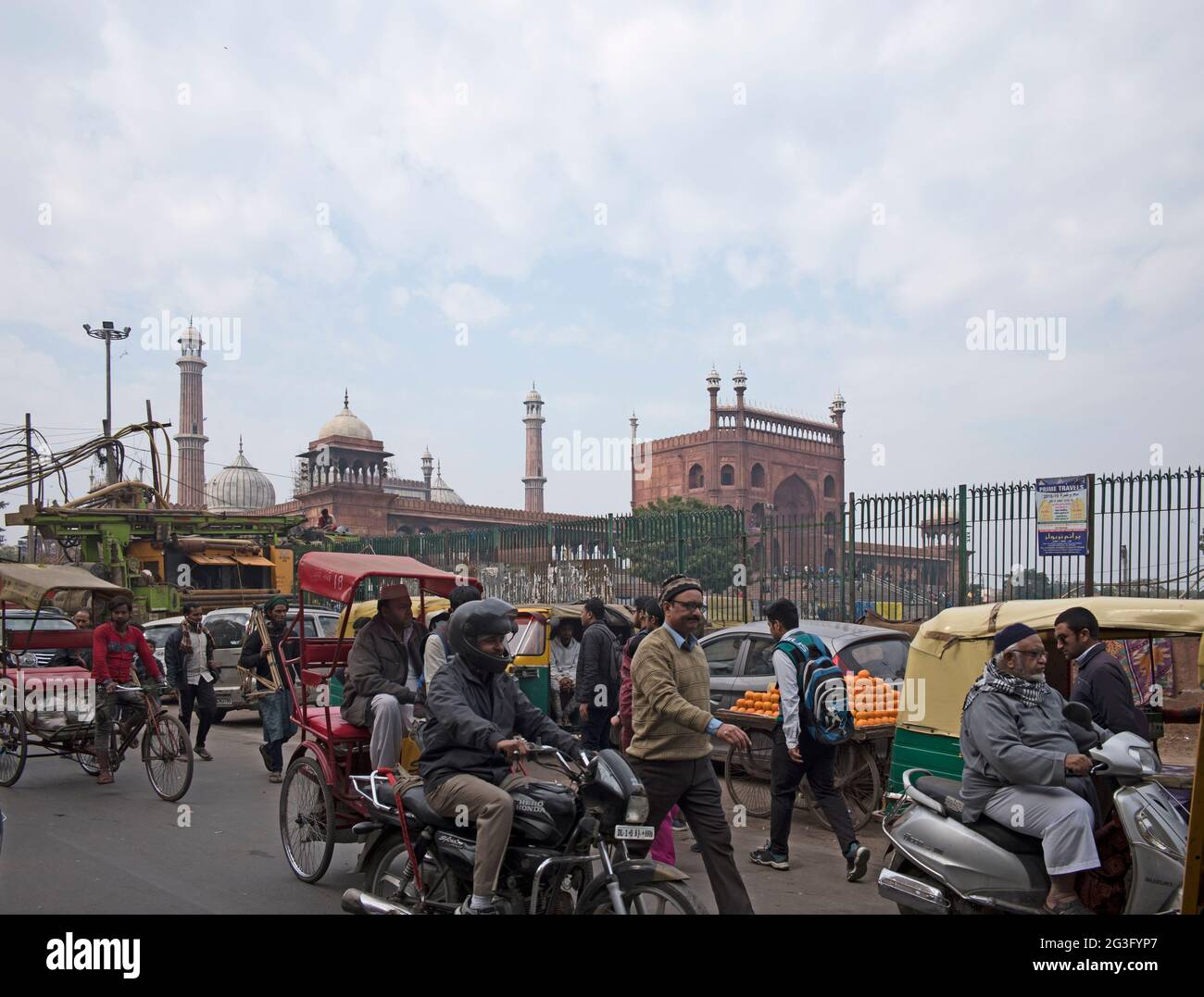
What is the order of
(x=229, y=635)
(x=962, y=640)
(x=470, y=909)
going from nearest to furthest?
(x=470, y=909), (x=962, y=640), (x=229, y=635)

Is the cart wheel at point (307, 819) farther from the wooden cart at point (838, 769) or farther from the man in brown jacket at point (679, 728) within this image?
the wooden cart at point (838, 769)

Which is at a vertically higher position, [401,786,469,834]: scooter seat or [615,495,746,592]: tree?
[615,495,746,592]: tree

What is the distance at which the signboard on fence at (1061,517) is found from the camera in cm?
1132

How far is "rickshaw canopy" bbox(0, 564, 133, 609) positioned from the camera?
10328 mm

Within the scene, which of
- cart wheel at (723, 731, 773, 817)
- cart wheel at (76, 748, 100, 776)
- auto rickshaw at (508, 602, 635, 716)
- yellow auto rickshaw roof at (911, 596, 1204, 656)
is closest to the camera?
yellow auto rickshaw roof at (911, 596, 1204, 656)

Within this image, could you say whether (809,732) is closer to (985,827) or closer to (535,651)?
(985,827)

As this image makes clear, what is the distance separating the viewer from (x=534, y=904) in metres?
3.88

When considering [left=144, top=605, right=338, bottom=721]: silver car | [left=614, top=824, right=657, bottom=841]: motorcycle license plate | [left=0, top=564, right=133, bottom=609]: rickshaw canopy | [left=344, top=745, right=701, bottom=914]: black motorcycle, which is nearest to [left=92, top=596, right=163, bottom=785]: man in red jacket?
[left=0, top=564, right=133, bottom=609]: rickshaw canopy

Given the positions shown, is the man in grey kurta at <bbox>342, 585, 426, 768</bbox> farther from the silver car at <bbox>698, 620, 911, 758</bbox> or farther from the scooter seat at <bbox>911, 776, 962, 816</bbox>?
the silver car at <bbox>698, 620, 911, 758</bbox>

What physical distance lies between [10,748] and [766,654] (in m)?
7.28

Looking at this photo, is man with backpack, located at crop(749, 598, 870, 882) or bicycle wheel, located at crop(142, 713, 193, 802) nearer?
man with backpack, located at crop(749, 598, 870, 882)

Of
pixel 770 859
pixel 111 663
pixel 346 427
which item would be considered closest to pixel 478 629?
pixel 770 859

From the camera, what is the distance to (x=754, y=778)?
891 centimetres

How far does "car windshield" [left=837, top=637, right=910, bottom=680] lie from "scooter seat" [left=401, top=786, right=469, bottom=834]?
489cm
